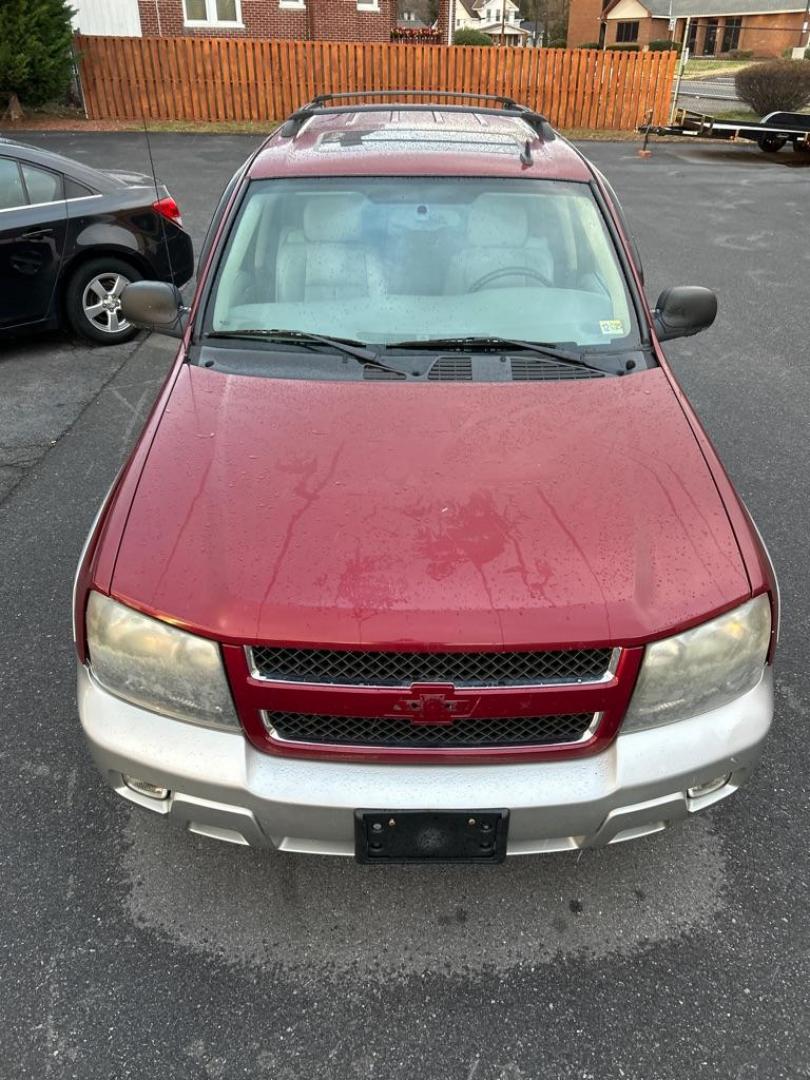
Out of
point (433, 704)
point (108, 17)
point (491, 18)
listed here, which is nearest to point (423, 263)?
point (433, 704)

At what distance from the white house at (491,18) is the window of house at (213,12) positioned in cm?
6355

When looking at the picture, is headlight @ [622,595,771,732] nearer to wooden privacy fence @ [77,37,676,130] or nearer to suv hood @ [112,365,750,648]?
suv hood @ [112,365,750,648]

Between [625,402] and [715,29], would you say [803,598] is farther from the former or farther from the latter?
[715,29]

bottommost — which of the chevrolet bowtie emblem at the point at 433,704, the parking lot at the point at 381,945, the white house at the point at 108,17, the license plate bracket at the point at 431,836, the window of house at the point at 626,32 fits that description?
the parking lot at the point at 381,945

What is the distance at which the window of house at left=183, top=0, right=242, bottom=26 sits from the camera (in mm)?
22922

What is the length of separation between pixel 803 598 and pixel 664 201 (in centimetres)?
1045

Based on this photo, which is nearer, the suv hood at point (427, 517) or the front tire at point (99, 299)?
the suv hood at point (427, 517)

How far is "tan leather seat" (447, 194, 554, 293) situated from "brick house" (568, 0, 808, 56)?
6073 centimetres

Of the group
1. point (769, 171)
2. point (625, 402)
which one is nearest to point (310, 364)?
point (625, 402)

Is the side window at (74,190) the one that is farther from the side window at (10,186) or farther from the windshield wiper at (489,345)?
the windshield wiper at (489,345)

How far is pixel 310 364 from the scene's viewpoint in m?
2.77

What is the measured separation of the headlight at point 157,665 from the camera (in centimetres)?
192

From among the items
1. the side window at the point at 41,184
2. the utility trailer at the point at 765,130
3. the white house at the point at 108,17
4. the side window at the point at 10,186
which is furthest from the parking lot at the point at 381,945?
the white house at the point at 108,17

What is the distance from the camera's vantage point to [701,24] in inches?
2430
